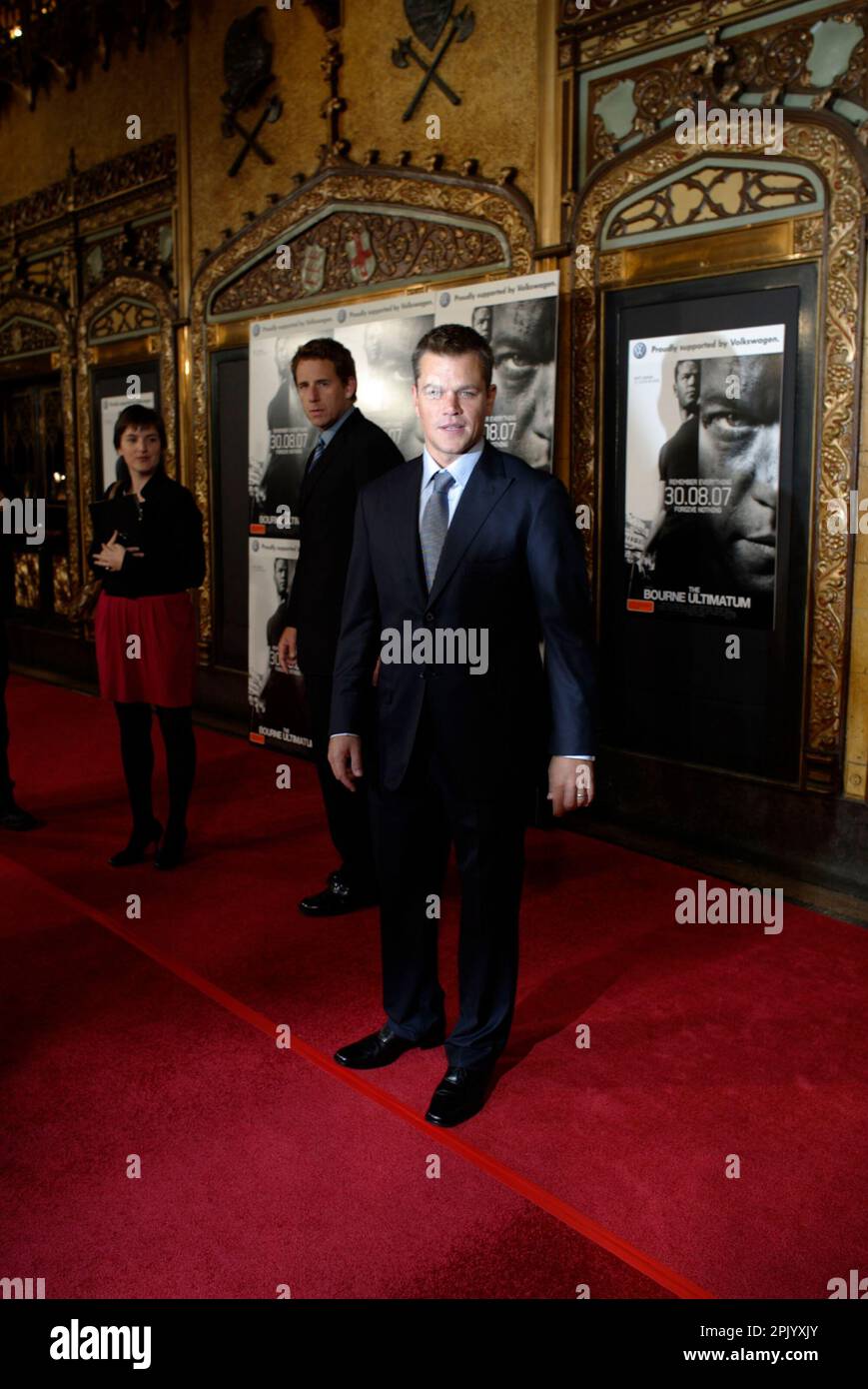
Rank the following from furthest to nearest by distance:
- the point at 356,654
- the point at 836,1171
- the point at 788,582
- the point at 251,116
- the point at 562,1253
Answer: the point at 251,116
the point at 788,582
the point at 356,654
the point at 836,1171
the point at 562,1253

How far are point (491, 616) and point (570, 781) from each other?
0.38 metres

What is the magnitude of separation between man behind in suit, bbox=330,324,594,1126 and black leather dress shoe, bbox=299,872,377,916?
1.11m

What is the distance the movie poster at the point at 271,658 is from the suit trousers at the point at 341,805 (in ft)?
6.99

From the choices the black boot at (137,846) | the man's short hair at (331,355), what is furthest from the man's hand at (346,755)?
the black boot at (137,846)

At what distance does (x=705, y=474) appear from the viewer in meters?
4.36

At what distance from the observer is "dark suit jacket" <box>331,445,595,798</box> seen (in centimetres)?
237

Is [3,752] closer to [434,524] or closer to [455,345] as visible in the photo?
[434,524]

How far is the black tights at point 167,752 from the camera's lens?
4121mm

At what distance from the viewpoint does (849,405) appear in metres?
3.92

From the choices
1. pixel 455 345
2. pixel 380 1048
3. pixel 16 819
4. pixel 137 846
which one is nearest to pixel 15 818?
pixel 16 819

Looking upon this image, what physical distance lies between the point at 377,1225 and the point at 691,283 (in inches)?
140

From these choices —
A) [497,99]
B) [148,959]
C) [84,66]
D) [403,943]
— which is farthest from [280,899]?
[84,66]

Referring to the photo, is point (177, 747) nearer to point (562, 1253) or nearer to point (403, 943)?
point (403, 943)

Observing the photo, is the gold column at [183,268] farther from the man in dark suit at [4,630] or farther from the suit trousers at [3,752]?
the suit trousers at [3,752]
